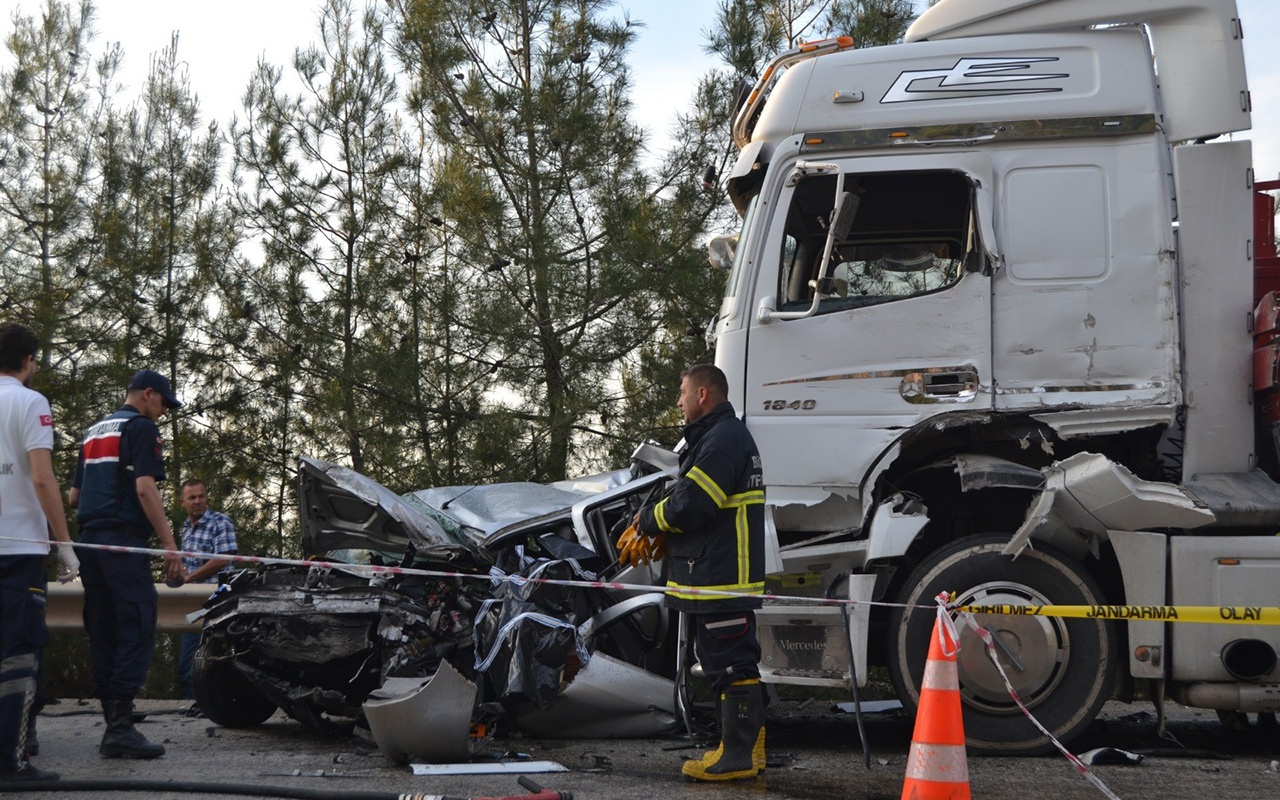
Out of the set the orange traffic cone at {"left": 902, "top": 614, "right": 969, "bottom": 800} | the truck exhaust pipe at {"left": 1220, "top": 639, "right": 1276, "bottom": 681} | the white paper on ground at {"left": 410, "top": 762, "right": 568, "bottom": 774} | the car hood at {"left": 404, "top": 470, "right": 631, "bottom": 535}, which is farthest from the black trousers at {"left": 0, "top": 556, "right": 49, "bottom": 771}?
the truck exhaust pipe at {"left": 1220, "top": 639, "right": 1276, "bottom": 681}

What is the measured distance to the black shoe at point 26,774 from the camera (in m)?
4.70

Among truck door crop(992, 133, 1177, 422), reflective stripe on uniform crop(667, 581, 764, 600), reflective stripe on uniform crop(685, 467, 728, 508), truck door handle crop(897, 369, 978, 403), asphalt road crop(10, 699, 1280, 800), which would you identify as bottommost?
asphalt road crop(10, 699, 1280, 800)

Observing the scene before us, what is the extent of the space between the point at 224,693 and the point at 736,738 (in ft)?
9.47

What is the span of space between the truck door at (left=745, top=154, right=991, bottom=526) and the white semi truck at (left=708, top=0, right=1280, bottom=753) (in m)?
0.01

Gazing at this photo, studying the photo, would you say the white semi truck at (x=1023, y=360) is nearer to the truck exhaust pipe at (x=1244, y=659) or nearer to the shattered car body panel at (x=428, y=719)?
the truck exhaust pipe at (x=1244, y=659)

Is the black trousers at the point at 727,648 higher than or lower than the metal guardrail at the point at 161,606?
higher

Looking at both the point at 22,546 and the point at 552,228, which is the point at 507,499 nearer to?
the point at 22,546

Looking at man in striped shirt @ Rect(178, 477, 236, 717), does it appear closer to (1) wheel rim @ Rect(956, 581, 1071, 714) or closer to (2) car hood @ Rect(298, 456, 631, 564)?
(2) car hood @ Rect(298, 456, 631, 564)

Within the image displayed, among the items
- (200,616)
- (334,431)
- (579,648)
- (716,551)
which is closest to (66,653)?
(334,431)

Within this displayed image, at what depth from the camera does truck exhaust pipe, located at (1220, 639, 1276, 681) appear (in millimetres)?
5332

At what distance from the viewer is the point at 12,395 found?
198 inches

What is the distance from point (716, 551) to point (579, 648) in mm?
1039

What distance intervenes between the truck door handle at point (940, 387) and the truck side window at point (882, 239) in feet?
1.29

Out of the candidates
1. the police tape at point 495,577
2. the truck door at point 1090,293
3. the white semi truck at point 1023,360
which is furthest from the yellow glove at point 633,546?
the truck door at point 1090,293
